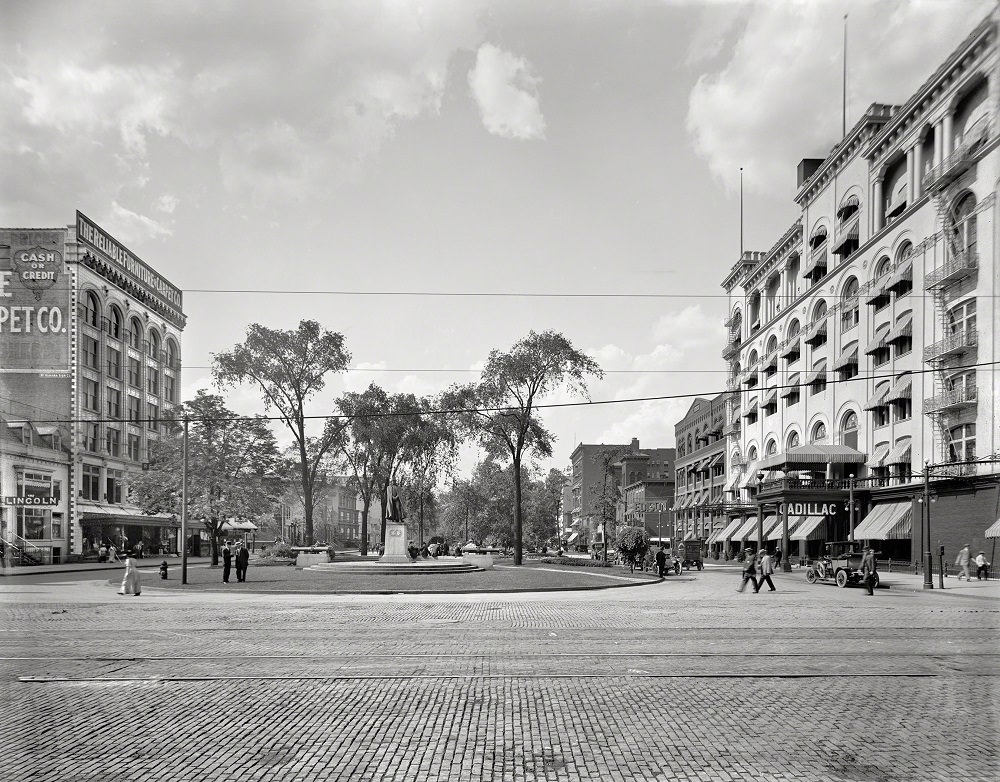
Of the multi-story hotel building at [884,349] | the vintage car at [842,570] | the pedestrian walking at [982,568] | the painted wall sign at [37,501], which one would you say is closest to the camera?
the vintage car at [842,570]

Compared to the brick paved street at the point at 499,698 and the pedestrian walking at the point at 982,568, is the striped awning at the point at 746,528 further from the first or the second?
the brick paved street at the point at 499,698

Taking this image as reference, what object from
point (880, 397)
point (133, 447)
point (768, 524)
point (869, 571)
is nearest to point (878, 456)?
point (880, 397)

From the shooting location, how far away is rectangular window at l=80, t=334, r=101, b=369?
57.1 meters

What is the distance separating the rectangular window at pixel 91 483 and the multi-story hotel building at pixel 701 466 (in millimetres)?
50539

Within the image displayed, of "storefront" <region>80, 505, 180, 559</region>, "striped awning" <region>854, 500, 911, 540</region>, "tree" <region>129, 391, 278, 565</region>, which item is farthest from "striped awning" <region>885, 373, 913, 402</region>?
"storefront" <region>80, 505, 180, 559</region>

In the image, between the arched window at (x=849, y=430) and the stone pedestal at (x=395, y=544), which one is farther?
the arched window at (x=849, y=430)

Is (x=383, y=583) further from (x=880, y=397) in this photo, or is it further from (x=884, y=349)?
(x=884, y=349)

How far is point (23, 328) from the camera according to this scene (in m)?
40.9

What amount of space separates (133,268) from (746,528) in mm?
52703

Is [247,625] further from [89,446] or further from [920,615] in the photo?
[89,446]

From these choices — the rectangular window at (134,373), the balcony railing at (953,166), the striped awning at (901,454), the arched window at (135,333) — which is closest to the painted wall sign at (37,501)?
the rectangular window at (134,373)

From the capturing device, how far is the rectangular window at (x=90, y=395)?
57.4 metres

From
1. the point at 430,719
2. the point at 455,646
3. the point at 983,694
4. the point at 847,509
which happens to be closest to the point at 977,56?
the point at 430,719

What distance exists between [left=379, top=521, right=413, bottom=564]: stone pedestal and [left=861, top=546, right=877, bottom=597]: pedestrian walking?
2197 centimetres
